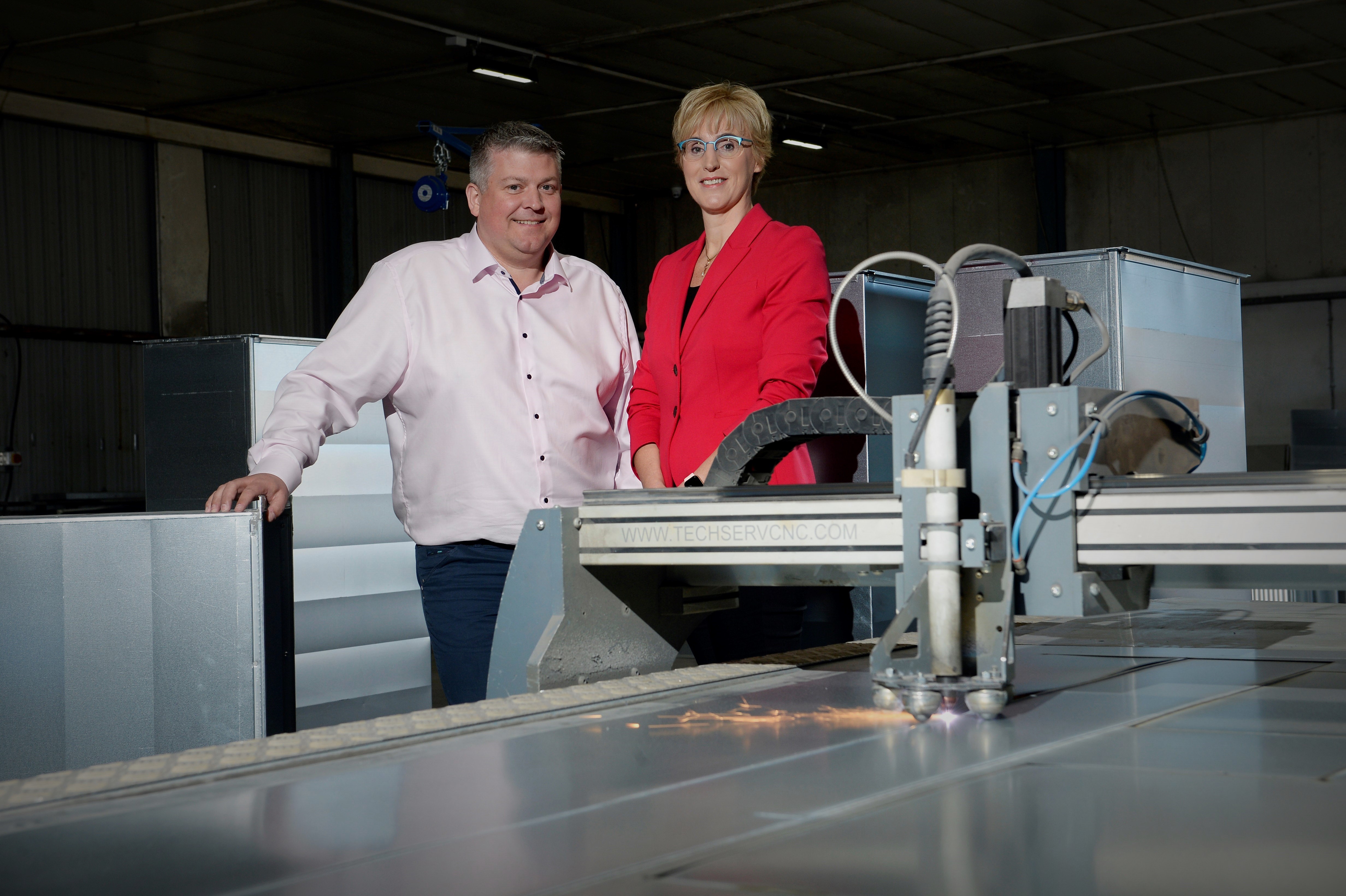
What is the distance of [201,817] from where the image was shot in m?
1.01

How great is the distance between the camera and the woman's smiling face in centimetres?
218

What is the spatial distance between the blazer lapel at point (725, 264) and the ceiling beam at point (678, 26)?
6109 mm

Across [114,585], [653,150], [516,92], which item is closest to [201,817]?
[114,585]

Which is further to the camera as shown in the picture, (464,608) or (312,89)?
(312,89)

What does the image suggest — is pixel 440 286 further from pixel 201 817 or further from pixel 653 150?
pixel 653 150

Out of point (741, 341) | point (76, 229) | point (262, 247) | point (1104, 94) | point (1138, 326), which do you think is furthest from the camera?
point (262, 247)

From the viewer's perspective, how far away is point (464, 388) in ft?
7.31

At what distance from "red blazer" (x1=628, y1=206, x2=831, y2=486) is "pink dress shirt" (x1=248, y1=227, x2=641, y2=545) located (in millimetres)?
162

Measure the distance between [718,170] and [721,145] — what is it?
4cm

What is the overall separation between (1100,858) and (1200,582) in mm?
557

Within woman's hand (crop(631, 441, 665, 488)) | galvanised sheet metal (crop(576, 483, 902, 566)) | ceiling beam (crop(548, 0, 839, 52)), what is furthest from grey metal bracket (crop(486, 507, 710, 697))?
ceiling beam (crop(548, 0, 839, 52))

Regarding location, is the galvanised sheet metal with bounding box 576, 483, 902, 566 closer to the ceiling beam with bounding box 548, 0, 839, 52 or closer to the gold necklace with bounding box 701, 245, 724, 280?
the gold necklace with bounding box 701, 245, 724, 280

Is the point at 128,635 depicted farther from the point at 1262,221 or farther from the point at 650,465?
the point at 1262,221

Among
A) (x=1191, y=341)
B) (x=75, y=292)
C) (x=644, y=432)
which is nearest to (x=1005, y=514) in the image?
(x=644, y=432)
